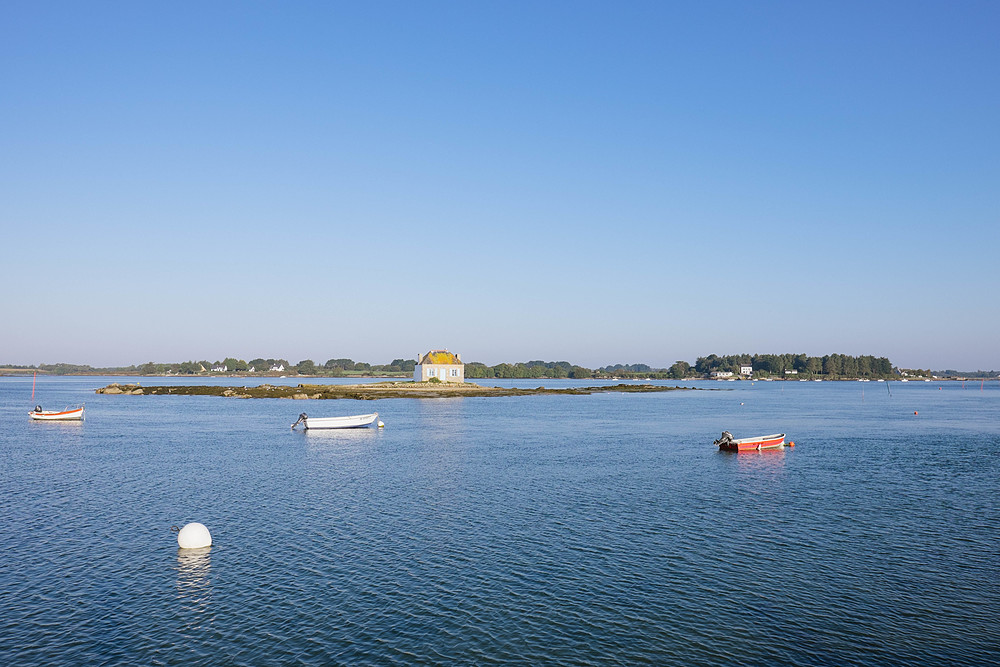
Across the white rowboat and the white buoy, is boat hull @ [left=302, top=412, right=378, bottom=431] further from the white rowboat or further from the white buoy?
→ the white buoy

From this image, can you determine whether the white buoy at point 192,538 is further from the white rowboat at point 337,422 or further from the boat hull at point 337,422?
the boat hull at point 337,422

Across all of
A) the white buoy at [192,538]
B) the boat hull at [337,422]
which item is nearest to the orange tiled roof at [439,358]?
the boat hull at [337,422]

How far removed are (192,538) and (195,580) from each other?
11.8 feet

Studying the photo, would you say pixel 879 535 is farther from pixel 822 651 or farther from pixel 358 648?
pixel 358 648

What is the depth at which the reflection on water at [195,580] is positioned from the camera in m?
18.6

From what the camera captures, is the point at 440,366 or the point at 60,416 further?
the point at 440,366

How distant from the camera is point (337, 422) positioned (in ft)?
236

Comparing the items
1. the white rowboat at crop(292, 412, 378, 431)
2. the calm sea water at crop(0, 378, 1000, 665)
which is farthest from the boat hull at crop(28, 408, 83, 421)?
the calm sea water at crop(0, 378, 1000, 665)

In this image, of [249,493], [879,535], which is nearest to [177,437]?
[249,493]

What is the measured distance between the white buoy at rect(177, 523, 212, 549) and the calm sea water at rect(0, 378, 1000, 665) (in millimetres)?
555

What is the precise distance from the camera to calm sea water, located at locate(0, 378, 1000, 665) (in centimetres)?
1622

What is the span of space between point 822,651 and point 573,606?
6414mm

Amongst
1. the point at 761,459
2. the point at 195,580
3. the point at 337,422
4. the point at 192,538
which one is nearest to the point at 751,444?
the point at 761,459

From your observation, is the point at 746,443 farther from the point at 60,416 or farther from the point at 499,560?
the point at 60,416
